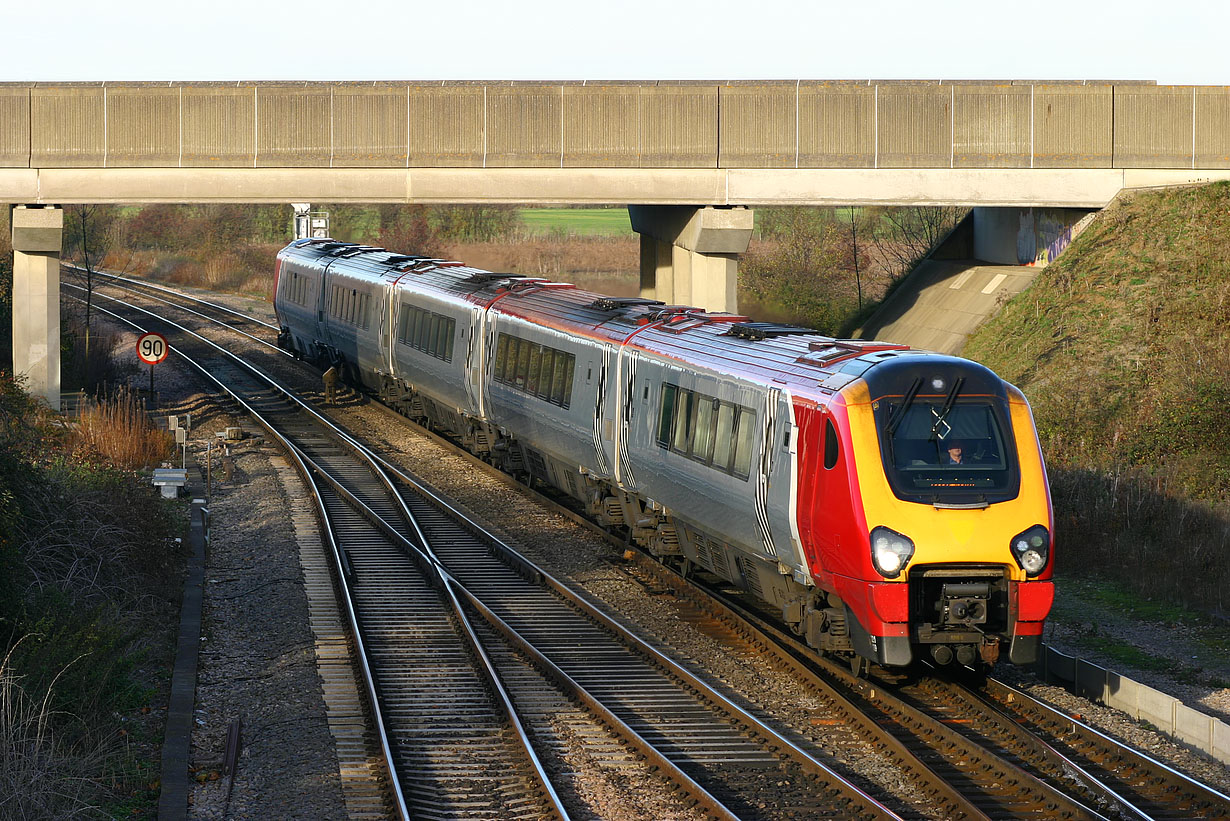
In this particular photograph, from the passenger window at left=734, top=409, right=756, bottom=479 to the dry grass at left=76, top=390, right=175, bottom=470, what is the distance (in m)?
13.3

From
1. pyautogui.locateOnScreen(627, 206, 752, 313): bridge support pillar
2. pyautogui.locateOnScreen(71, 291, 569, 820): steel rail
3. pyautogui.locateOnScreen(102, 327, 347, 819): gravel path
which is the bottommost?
pyautogui.locateOnScreen(102, 327, 347, 819): gravel path

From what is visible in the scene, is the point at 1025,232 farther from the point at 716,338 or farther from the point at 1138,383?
the point at 716,338

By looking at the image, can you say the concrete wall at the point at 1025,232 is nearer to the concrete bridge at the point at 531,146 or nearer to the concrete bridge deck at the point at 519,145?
the concrete bridge at the point at 531,146

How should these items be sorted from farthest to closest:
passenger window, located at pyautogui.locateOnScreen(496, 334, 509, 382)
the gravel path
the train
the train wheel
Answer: passenger window, located at pyautogui.locateOnScreen(496, 334, 509, 382), the train wheel, the train, the gravel path

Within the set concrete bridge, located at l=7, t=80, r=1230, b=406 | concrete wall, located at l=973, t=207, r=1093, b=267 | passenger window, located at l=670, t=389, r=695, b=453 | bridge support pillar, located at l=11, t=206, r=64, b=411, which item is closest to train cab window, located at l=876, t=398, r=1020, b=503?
passenger window, located at l=670, t=389, r=695, b=453

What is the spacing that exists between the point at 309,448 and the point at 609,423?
1083cm

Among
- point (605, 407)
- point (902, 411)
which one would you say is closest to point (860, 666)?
point (902, 411)

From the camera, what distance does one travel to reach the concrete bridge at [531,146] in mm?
27156

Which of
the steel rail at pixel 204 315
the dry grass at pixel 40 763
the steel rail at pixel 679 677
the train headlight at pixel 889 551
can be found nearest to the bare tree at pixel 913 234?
the steel rail at pixel 204 315

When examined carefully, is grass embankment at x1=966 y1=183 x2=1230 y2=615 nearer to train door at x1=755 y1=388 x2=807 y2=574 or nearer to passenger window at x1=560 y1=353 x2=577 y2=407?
train door at x1=755 y1=388 x2=807 y2=574

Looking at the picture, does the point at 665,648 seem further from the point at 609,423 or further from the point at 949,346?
the point at 949,346

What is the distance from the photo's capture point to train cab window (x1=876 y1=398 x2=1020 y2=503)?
11.2m

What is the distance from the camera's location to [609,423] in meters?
17.3

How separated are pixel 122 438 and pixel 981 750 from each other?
17.8 m
